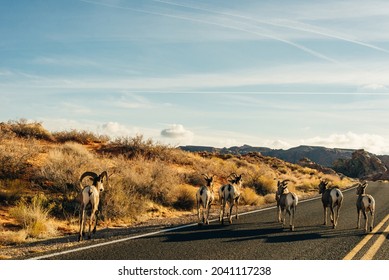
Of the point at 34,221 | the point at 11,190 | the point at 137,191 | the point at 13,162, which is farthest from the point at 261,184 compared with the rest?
the point at 34,221

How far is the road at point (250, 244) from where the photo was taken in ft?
27.8

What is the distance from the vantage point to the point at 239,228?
1220 cm

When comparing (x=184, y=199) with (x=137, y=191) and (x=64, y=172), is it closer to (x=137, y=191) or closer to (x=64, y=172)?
(x=137, y=191)

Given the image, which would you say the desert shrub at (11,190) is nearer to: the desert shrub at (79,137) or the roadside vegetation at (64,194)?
the roadside vegetation at (64,194)

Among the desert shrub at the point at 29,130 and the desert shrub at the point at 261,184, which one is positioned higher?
the desert shrub at the point at 29,130

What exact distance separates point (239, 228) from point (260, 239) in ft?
5.95

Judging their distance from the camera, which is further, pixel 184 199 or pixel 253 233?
pixel 184 199

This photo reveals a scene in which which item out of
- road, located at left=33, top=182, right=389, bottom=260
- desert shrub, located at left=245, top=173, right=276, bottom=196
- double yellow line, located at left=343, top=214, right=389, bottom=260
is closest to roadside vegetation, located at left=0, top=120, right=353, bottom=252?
road, located at left=33, top=182, right=389, bottom=260

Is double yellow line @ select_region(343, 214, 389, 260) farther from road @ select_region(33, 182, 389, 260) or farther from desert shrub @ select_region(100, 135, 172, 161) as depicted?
desert shrub @ select_region(100, 135, 172, 161)

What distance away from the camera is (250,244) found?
31.9 ft

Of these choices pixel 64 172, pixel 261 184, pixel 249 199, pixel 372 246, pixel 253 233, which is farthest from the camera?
pixel 261 184

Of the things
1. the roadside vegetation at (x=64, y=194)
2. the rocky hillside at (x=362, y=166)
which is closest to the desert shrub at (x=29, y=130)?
the roadside vegetation at (x=64, y=194)

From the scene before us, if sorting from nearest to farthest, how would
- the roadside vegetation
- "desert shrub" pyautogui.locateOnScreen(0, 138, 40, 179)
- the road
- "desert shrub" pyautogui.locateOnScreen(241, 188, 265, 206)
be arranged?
the road → the roadside vegetation → "desert shrub" pyautogui.locateOnScreen(0, 138, 40, 179) → "desert shrub" pyautogui.locateOnScreen(241, 188, 265, 206)

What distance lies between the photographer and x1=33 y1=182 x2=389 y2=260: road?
846 centimetres
